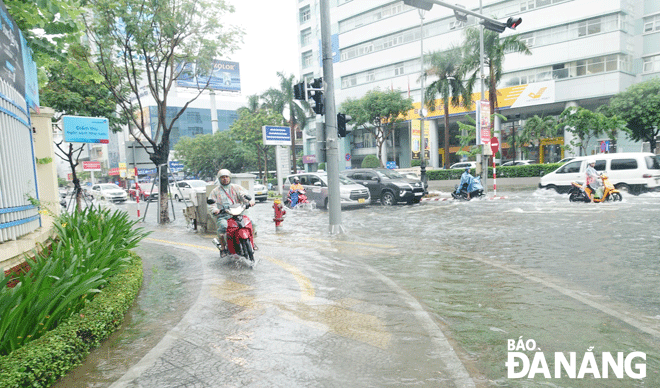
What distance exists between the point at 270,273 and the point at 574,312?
421cm

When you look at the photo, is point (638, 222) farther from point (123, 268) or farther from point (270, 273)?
point (123, 268)

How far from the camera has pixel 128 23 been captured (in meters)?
13.8

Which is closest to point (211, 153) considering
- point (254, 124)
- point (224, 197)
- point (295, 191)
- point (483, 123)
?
point (254, 124)

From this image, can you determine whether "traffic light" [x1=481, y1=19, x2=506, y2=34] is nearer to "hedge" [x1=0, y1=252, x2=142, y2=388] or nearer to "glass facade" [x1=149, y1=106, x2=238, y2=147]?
"hedge" [x1=0, y1=252, x2=142, y2=388]

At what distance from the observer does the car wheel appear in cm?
1830

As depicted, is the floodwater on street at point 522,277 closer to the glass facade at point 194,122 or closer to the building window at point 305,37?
the building window at point 305,37

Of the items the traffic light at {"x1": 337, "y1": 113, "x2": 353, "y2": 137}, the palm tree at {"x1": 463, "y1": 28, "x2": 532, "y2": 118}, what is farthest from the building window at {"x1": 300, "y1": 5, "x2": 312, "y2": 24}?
the traffic light at {"x1": 337, "y1": 113, "x2": 353, "y2": 137}

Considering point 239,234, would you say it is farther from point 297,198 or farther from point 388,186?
point 388,186

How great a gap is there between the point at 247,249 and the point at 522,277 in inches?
170

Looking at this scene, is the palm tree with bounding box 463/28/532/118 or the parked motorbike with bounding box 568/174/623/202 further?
the palm tree with bounding box 463/28/532/118

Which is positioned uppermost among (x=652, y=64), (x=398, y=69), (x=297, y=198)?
(x=398, y=69)

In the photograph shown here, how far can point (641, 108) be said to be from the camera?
30.7m

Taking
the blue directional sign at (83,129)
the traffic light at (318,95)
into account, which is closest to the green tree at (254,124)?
the blue directional sign at (83,129)

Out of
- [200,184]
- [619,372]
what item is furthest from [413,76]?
[619,372]
